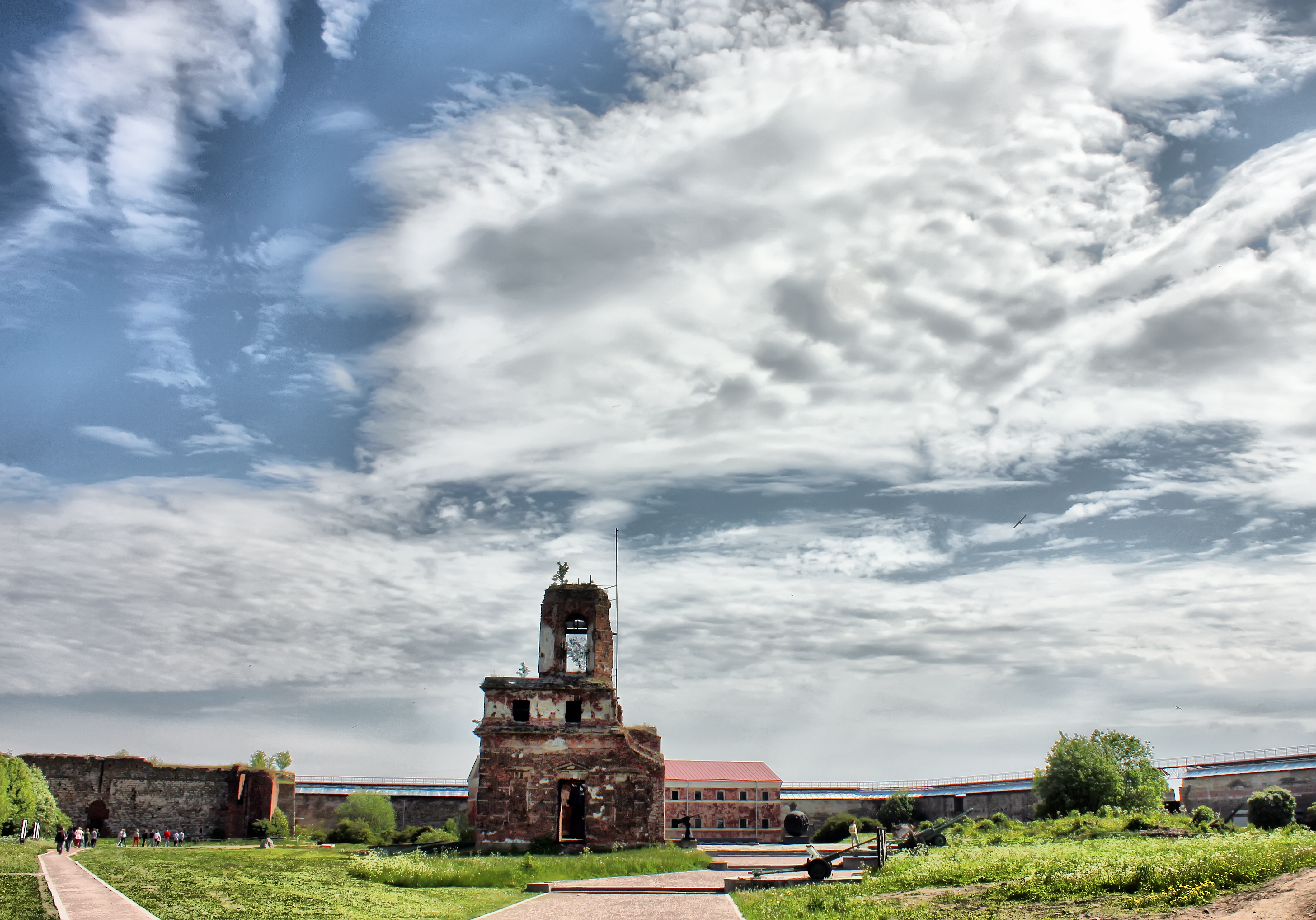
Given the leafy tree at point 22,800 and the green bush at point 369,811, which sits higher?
the leafy tree at point 22,800

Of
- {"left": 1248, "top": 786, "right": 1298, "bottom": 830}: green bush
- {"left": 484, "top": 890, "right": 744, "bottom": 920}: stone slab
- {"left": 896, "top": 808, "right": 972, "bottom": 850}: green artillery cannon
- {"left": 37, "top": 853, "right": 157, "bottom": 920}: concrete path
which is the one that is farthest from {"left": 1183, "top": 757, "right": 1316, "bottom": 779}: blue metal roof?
{"left": 37, "top": 853, "right": 157, "bottom": 920}: concrete path

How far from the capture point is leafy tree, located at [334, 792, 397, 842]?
49.3m

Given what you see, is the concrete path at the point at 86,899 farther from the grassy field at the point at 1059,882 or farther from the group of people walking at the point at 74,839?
the group of people walking at the point at 74,839

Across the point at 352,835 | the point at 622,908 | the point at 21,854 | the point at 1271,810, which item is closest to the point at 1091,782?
the point at 1271,810

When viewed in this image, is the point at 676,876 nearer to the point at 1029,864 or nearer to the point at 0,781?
the point at 1029,864

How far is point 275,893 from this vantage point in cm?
1720

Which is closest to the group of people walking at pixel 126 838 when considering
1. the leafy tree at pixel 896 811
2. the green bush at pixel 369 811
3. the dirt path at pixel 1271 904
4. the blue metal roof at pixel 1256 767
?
the green bush at pixel 369 811

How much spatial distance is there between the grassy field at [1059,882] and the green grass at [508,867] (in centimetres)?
638

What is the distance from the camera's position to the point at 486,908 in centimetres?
1670

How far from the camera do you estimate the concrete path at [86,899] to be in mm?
12719

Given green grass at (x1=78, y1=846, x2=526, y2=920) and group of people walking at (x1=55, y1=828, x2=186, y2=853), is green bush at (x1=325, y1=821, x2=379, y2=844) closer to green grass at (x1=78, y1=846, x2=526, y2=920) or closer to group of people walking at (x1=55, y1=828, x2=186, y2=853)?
group of people walking at (x1=55, y1=828, x2=186, y2=853)

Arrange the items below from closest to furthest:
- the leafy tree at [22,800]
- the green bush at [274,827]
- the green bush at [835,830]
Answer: the leafy tree at [22,800] → the green bush at [274,827] → the green bush at [835,830]

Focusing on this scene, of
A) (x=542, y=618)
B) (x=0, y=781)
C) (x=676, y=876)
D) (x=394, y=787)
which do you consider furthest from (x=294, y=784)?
(x=676, y=876)

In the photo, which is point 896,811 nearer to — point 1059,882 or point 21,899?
point 1059,882
